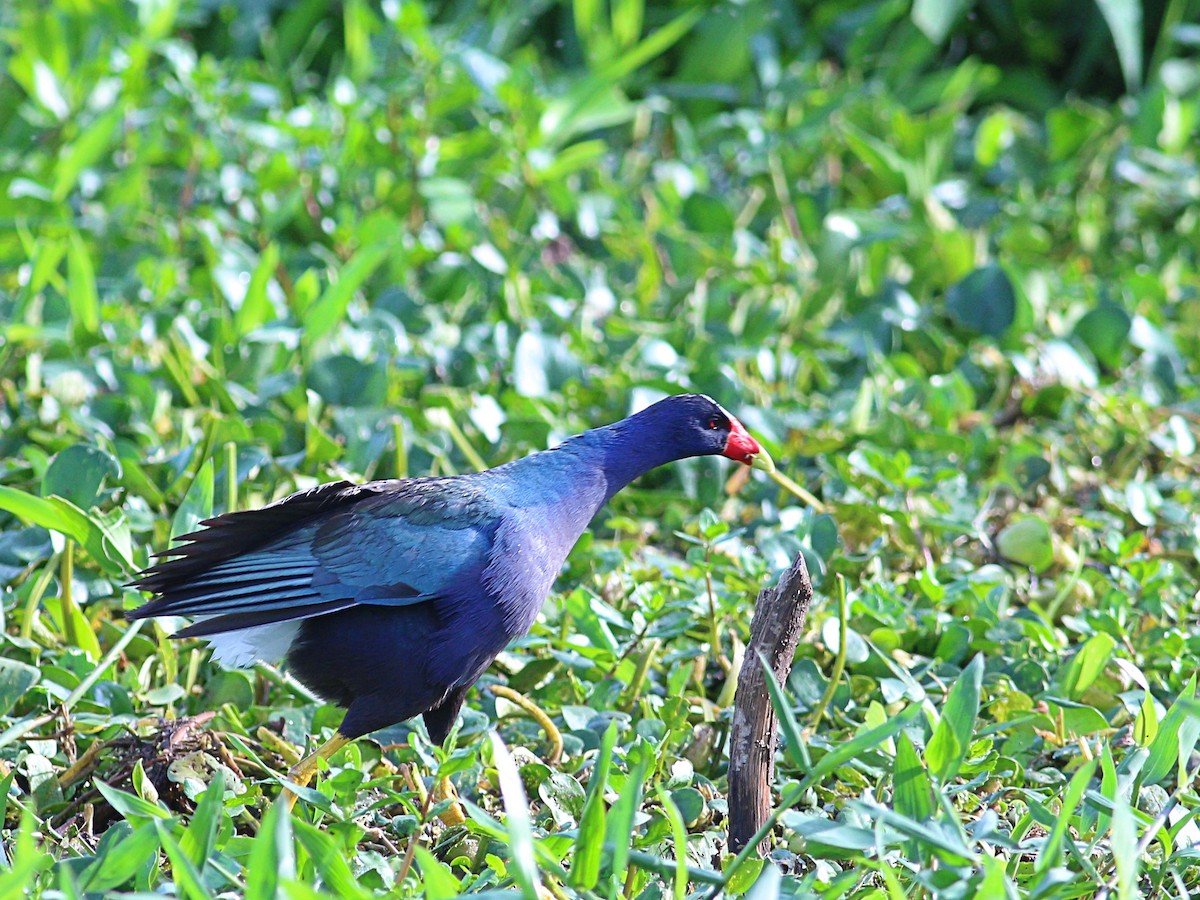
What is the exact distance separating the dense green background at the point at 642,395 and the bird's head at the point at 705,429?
188mm

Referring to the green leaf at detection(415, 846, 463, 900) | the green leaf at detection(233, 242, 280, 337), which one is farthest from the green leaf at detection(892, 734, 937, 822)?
the green leaf at detection(233, 242, 280, 337)

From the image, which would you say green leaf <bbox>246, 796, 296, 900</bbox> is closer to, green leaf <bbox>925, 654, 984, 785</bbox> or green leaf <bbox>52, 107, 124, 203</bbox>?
green leaf <bbox>925, 654, 984, 785</bbox>

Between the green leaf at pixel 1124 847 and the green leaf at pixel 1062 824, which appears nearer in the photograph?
the green leaf at pixel 1124 847

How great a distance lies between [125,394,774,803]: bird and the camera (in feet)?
8.27

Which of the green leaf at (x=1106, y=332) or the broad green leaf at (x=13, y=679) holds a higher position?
the broad green leaf at (x=13, y=679)

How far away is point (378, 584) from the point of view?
255 centimetres

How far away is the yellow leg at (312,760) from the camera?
8.26ft

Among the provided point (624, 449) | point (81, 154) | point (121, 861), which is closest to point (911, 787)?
point (624, 449)

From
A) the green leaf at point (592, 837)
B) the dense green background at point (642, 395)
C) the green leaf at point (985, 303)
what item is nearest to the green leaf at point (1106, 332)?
the dense green background at point (642, 395)

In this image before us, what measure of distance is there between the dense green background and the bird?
14cm

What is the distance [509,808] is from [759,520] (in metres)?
1.83

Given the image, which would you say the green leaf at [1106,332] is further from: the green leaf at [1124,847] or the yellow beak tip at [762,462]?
the green leaf at [1124,847]

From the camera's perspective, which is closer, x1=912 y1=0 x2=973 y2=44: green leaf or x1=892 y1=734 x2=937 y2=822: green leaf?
x1=892 y1=734 x2=937 y2=822: green leaf

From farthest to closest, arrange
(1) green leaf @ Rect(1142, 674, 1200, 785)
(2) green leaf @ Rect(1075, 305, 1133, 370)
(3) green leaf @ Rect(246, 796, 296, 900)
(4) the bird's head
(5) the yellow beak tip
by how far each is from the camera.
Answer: (2) green leaf @ Rect(1075, 305, 1133, 370) < (5) the yellow beak tip < (4) the bird's head < (1) green leaf @ Rect(1142, 674, 1200, 785) < (3) green leaf @ Rect(246, 796, 296, 900)
